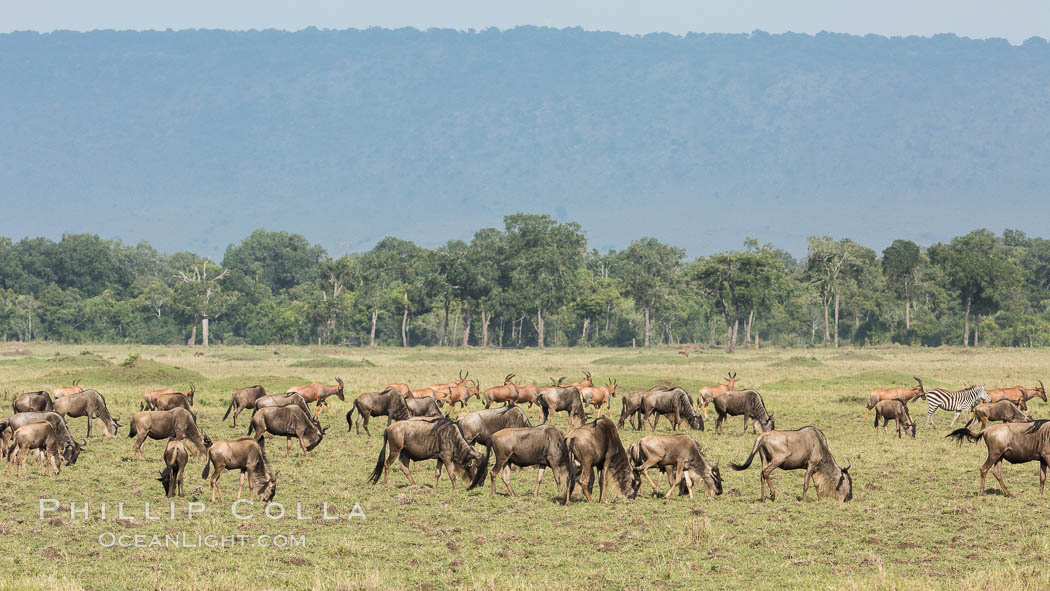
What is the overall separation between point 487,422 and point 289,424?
513cm

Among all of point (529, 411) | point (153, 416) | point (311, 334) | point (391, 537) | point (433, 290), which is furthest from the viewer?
point (311, 334)

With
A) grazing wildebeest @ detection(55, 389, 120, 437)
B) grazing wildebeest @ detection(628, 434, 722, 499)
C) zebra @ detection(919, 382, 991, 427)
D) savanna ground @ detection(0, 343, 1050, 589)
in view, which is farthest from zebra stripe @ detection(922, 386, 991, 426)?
grazing wildebeest @ detection(55, 389, 120, 437)

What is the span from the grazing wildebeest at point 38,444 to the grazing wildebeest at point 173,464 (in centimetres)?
376

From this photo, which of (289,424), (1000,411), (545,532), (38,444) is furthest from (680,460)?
(1000,411)

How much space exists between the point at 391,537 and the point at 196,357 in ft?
247

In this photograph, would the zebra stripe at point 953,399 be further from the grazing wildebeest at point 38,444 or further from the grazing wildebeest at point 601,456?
the grazing wildebeest at point 38,444

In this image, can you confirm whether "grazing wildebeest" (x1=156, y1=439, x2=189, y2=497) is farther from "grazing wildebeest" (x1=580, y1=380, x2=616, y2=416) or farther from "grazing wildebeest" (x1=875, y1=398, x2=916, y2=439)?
"grazing wildebeest" (x1=875, y1=398, x2=916, y2=439)

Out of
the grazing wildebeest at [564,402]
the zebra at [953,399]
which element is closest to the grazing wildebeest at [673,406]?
the grazing wildebeest at [564,402]

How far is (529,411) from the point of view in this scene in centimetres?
3656

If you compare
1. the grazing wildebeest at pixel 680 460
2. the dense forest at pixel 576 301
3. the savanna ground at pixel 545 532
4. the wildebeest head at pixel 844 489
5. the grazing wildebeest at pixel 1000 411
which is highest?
the dense forest at pixel 576 301

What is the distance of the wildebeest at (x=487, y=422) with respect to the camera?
23.3 meters

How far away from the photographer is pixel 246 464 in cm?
1983

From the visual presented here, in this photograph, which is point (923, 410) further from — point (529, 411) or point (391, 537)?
point (391, 537)

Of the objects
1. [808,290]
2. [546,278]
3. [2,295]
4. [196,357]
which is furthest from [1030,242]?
[2,295]
